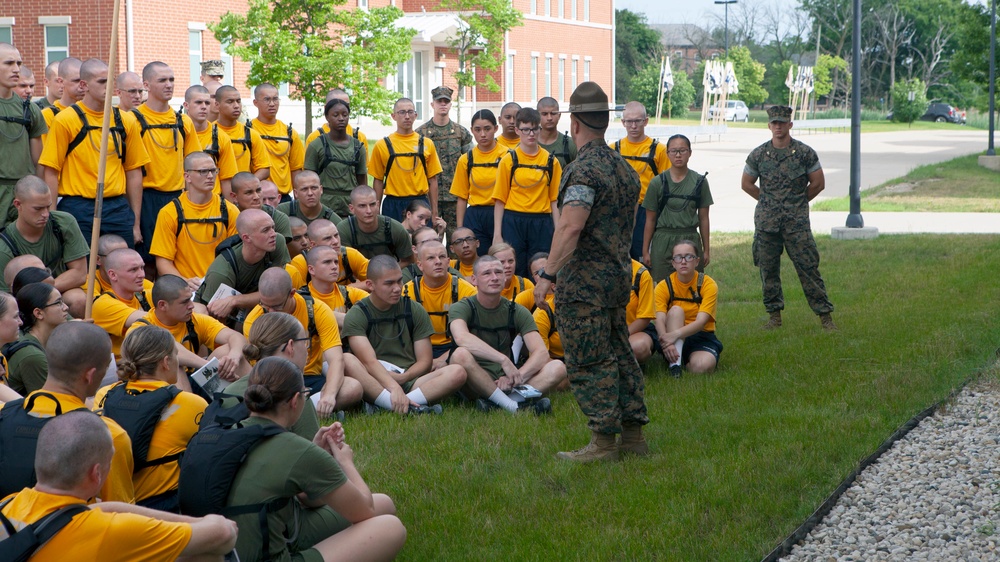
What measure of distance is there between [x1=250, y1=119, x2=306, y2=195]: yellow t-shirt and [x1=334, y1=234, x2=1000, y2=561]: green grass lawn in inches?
159

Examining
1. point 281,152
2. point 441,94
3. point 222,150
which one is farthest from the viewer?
point 441,94

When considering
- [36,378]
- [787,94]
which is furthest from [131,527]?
[787,94]

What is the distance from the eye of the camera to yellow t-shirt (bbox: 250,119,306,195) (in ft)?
37.1

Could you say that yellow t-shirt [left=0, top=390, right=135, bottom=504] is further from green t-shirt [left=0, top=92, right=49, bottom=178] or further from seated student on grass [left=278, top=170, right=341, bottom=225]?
seated student on grass [left=278, top=170, right=341, bottom=225]

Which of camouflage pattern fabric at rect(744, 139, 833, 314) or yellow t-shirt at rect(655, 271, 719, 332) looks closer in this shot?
yellow t-shirt at rect(655, 271, 719, 332)

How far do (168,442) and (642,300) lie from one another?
530cm

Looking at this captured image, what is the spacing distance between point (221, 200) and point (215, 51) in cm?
2870

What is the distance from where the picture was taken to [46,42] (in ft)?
109

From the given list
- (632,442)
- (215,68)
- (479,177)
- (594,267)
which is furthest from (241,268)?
(215,68)

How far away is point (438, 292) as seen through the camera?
30.0 feet

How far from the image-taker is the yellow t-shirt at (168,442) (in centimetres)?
479

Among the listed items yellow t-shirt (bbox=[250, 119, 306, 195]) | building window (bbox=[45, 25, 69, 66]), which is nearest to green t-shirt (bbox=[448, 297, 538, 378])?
yellow t-shirt (bbox=[250, 119, 306, 195])

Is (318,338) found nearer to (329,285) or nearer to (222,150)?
(329,285)

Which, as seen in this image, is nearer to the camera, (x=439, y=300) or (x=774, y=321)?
(x=439, y=300)
